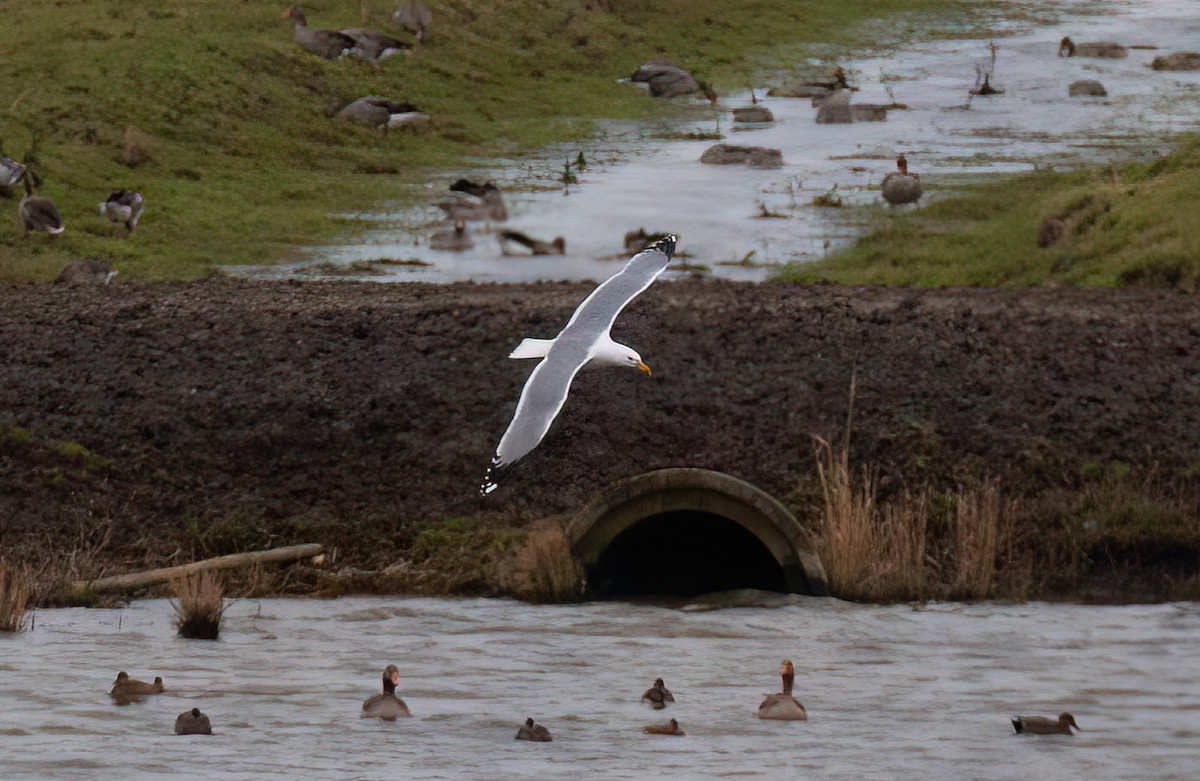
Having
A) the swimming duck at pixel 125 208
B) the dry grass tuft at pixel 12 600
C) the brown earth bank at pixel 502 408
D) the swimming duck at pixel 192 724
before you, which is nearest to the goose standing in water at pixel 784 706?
the brown earth bank at pixel 502 408

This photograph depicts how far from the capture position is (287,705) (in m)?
21.3

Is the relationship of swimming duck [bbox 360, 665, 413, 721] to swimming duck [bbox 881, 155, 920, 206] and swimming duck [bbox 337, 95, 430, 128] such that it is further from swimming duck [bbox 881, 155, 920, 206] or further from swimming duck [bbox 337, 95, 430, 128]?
swimming duck [bbox 337, 95, 430, 128]

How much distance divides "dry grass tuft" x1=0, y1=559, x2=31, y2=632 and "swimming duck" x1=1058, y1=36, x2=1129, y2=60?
4376cm

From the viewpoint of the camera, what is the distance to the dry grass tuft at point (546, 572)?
957 inches

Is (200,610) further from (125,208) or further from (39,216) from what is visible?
(125,208)

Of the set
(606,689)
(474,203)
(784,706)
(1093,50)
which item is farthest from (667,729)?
(1093,50)

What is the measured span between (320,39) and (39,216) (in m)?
16.0

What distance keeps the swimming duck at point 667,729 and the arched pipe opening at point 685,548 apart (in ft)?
12.6

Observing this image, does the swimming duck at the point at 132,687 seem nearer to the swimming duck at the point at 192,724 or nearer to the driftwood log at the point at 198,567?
the swimming duck at the point at 192,724

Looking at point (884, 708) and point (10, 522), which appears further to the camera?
point (10, 522)

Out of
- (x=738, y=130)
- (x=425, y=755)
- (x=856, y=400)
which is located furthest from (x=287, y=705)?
(x=738, y=130)

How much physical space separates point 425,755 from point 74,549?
717cm

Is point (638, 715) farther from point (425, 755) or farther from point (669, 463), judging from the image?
point (669, 463)

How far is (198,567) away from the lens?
80.7 feet
